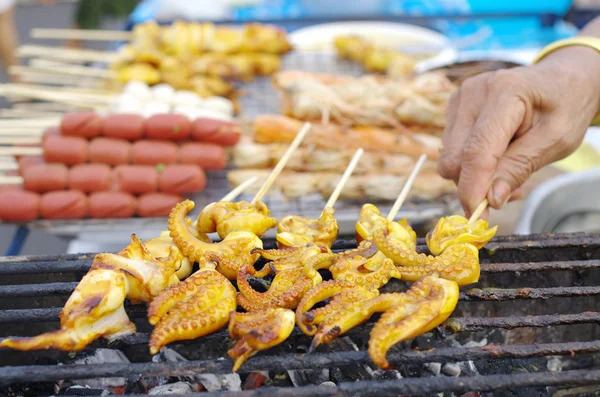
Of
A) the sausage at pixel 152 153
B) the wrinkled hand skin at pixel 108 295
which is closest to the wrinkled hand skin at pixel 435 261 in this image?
the wrinkled hand skin at pixel 108 295

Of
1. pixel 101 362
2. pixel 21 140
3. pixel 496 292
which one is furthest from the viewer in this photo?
pixel 21 140

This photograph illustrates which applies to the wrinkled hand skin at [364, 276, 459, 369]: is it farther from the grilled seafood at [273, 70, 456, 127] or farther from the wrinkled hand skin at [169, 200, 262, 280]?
the grilled seafood at [273, 70, 456, 127]

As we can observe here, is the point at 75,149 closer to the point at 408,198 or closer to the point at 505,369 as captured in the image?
the point at 408,198

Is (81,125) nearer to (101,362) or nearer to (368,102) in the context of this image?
(101,362)

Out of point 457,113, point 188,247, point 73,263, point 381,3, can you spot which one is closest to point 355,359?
point 188,247

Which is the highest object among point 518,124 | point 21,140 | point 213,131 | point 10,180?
point 518,124

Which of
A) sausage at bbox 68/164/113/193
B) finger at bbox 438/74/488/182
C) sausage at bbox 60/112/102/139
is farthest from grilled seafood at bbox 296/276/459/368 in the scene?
sausage at bbox 60/112/102/139

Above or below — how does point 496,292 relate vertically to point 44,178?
above

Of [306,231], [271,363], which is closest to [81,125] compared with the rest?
[306,231]
